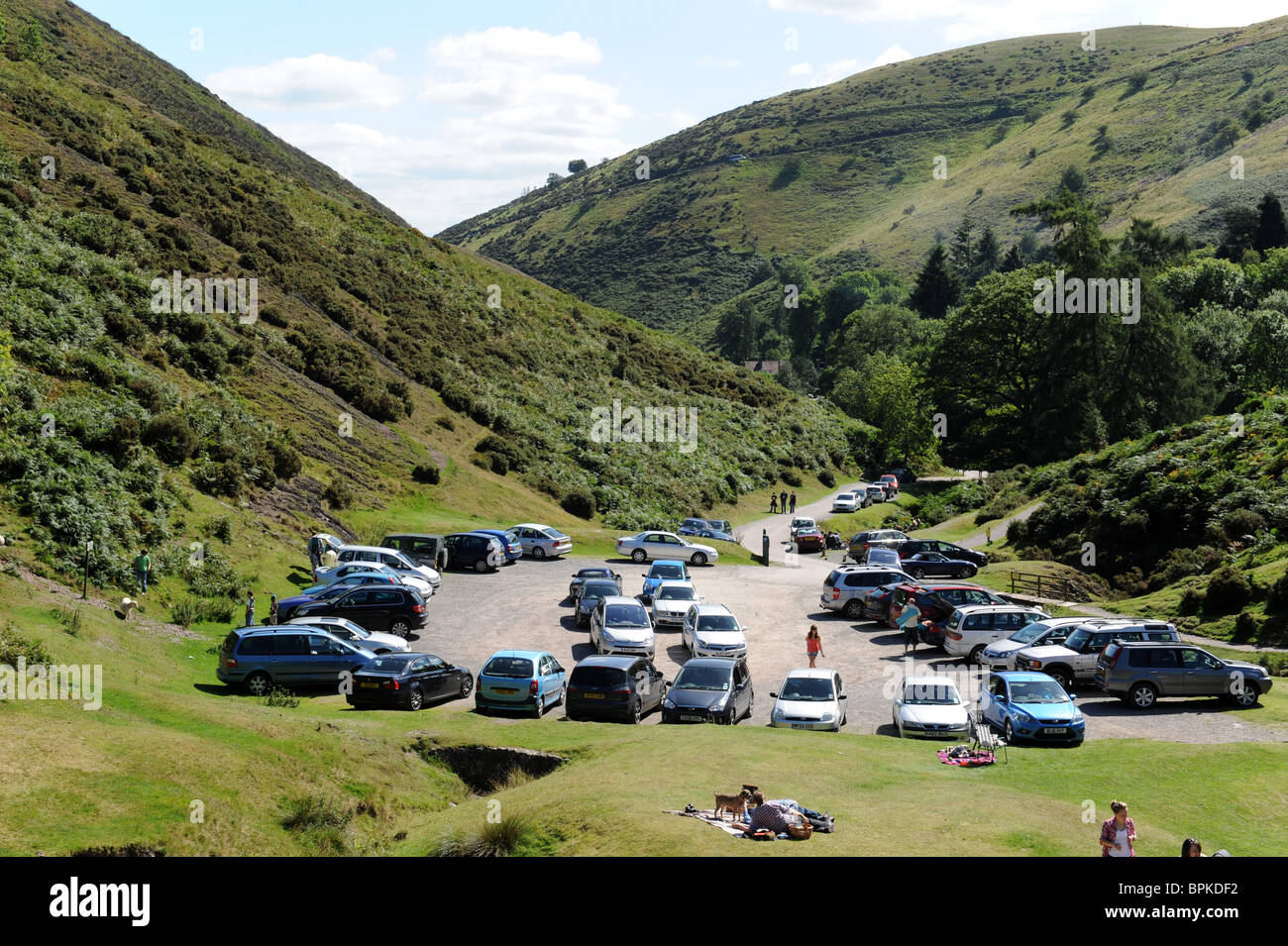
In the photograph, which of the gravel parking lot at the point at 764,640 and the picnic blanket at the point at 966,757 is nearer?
the picnic blanket at the point at 966,757

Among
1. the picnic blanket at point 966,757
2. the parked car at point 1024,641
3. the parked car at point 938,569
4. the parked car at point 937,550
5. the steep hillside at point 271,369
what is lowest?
the picnic blanket at point 966,757

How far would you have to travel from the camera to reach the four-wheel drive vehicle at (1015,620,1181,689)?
79.5ft

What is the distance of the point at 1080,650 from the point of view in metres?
24.5

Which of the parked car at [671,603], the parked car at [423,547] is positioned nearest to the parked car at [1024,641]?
the parked car at [671,603]

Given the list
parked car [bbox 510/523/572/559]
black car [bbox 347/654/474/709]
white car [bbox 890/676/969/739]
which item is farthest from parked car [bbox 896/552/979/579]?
black car [bbox 347/654/474/709]

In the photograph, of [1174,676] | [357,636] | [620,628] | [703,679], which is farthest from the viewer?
[620,628]

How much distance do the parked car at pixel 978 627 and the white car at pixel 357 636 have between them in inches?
582

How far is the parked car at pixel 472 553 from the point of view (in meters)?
39.4

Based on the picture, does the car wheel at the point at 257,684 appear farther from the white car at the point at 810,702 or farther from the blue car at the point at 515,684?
the white car at the point at 810,702

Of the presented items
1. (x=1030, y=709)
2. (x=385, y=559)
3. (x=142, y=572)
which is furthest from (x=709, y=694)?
(x=385, y=559)

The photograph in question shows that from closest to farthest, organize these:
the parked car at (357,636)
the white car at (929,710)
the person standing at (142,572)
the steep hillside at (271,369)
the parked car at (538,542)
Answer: the white car at (929,710) → the parked car at (357,636) → the person standing at (142,572) → the steep hillside at (271,369) → the parked car at (538,542)

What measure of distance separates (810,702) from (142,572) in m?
17.3

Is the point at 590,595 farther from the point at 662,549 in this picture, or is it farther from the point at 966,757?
the point at 662,549
